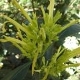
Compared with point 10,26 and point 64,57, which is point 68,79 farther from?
point 10,26

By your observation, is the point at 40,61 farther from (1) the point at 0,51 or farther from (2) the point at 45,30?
(1) the point at 0,51

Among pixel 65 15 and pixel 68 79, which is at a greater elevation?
pixel 65 15

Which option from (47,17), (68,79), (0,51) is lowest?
(68,79)

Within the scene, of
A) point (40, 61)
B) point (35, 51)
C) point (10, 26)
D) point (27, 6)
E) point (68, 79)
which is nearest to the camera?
point (35, 51)

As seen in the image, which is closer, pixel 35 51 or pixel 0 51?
pixel 35 51

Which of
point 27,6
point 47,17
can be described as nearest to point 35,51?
point 47,17

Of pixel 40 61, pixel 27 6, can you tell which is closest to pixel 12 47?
pixel 40 61

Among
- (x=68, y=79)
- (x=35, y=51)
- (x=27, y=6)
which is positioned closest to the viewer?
(x=35, y=51)

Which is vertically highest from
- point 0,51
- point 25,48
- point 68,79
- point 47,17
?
point 47,17

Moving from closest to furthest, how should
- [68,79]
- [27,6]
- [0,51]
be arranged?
[68,79] < [0,51] < [27,6]
